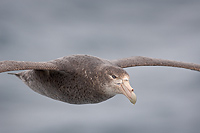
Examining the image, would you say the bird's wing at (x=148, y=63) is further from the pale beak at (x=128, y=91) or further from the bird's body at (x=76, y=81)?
the pale beak at (x=128, y=91)

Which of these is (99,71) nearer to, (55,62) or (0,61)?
(55,62)

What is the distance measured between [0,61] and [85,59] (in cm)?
205

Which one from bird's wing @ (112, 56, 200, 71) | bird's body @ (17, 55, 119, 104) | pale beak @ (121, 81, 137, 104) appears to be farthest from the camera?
bird's wing @ (112, 56, 200, 71)

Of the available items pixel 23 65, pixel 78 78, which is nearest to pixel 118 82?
pixel 78 78

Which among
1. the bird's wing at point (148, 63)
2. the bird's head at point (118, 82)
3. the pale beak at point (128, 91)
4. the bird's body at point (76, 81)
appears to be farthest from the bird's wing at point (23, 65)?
the bird's wing at point (148, 63)

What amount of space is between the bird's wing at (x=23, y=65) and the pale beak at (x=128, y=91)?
1783mm

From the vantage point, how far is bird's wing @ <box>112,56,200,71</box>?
10172 mm

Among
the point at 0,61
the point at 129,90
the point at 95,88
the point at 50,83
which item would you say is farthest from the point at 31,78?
the point at 129,90

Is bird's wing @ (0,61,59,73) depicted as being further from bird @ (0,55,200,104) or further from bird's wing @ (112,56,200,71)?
bird's wing @ (112,56,200,71)

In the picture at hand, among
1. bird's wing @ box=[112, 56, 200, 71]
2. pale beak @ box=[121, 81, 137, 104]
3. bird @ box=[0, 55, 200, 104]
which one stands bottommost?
pale beak @ box=[121, 81, 137, 104]

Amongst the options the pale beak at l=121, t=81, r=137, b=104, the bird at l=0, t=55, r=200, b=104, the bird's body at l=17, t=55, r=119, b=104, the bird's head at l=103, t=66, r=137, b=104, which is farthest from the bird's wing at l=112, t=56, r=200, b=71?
the pale beak at l=121, t=81, r=137, b=104

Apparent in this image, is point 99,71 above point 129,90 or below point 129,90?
above

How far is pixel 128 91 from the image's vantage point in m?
8.05

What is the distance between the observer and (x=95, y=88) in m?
8.64
